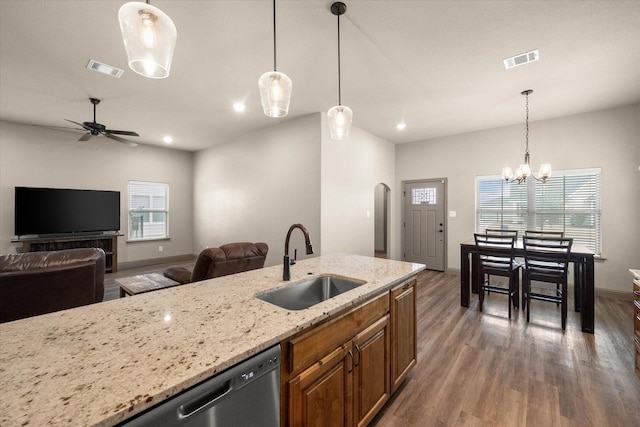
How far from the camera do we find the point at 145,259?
6.59 metres

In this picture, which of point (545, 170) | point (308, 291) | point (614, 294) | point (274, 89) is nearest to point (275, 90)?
point (274, 89)

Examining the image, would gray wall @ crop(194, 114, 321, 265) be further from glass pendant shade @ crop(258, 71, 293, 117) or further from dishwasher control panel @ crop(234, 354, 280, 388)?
dishwasher control panel @ crop(234, 354, 280, 388)

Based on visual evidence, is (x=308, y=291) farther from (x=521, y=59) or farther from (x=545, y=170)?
(x=545, y=170)

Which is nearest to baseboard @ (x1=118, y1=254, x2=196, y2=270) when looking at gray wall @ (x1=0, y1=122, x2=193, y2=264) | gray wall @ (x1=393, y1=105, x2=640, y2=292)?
gray wall @ (x1=0, y1=122, x2=193, y2=264)

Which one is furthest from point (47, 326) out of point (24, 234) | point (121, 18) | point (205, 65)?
point (24, 234)

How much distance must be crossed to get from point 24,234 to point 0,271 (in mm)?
4150

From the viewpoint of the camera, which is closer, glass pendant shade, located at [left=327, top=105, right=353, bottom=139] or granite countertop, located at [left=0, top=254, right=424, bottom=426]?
granite countertop, located at [left=0, top=254, right=424, bottom=426]

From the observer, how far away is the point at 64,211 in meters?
5.35

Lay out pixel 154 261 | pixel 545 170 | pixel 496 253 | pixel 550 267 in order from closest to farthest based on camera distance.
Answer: pixel 550 267, pixel 496 253, pixel 545 170, pixel 154 261

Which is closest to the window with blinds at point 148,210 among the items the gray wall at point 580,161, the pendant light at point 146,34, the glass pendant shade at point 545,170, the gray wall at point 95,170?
the gray wall at point 95,170

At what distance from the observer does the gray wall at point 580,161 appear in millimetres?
4121

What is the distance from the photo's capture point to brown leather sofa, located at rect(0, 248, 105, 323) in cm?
209

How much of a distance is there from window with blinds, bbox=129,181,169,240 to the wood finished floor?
643cm

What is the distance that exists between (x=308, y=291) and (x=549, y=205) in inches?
200
